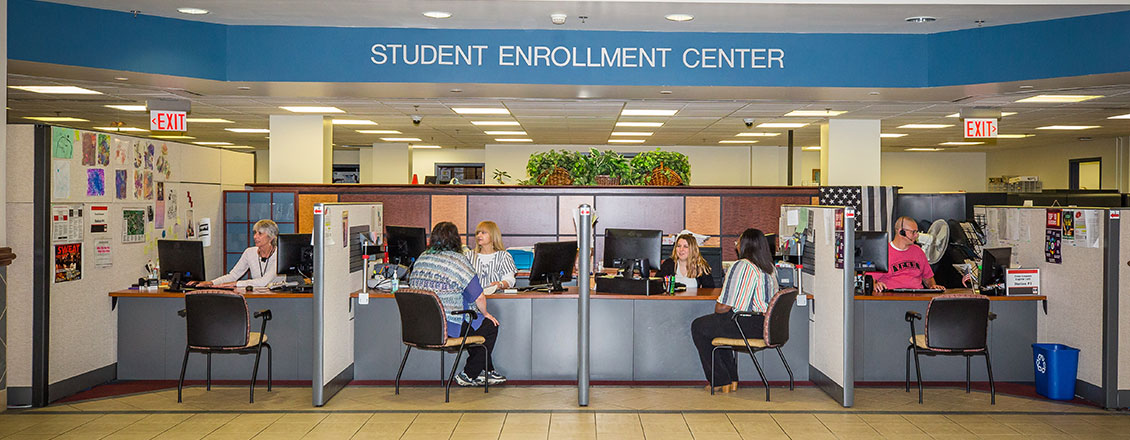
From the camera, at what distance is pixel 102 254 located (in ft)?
21.1

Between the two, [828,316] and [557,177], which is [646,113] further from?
[828,316]

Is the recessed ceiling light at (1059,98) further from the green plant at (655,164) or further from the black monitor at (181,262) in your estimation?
the black monitor at (181,262)

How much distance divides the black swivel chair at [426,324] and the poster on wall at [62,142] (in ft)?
8.19

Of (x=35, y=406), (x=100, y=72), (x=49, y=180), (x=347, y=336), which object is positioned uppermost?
(x=100, y=72)

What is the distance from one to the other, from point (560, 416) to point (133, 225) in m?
3.87

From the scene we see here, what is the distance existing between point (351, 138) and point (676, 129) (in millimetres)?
6072

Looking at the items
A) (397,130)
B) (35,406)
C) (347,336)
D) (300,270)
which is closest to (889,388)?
(347,336)

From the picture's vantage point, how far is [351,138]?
Result: 51.1ft

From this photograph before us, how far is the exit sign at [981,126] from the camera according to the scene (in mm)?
9375

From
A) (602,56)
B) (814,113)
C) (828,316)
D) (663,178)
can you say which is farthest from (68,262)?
(814,113)

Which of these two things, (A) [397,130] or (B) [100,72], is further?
(A) [397,130]

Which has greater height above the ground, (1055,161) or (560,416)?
(1055,161)

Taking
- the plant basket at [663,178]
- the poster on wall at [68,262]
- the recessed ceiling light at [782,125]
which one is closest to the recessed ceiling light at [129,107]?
the poster on wall at [68,262]

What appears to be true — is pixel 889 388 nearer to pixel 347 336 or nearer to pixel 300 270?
pixel 347 336
